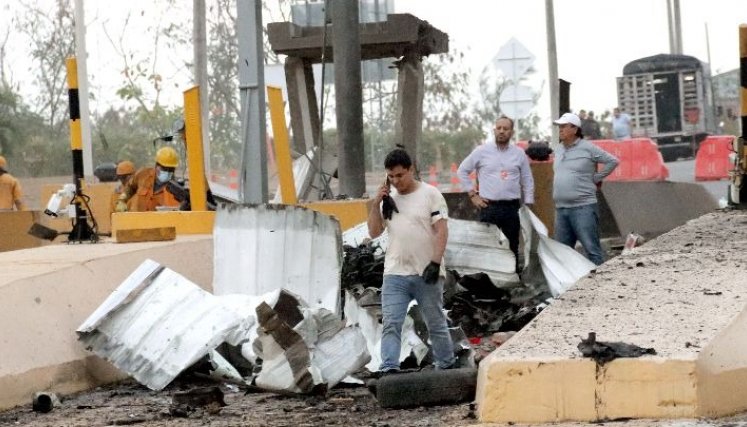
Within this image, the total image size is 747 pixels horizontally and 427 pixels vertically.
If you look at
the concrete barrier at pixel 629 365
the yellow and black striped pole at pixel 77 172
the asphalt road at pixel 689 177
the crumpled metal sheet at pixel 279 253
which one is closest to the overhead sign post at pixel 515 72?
the asphalt road at pixel 689 177

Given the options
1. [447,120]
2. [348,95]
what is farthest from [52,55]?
[348,95]

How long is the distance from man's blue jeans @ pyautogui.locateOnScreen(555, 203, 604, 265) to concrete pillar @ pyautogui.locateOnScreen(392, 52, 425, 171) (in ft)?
11.8

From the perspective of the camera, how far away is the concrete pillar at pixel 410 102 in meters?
17.4

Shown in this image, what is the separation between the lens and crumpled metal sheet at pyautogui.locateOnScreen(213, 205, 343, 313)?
11.1 metres

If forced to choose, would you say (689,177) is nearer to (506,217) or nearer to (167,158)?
(167,158)

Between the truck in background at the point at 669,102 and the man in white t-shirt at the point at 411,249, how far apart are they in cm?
4426

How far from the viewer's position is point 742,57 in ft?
49.8

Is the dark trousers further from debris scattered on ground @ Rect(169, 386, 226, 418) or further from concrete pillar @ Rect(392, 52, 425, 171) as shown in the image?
debris scattered on ground @ Rect(169, 386, 226, 418)

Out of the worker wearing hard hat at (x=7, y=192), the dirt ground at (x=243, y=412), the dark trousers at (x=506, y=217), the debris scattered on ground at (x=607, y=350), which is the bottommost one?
the dirt ground at (x=243, y=412)

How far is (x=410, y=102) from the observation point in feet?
58.1

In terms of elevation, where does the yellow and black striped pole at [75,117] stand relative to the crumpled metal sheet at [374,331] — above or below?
above

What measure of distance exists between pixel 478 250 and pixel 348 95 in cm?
392

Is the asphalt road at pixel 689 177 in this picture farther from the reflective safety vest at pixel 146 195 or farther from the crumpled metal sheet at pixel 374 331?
the crumpled metal sheet at pixel 374 331

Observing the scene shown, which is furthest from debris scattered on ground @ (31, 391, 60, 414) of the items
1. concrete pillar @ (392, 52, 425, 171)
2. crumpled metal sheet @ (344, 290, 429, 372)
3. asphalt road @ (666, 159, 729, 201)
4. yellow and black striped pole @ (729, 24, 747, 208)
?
asphalt road @ (666, 159, 729, 201)
